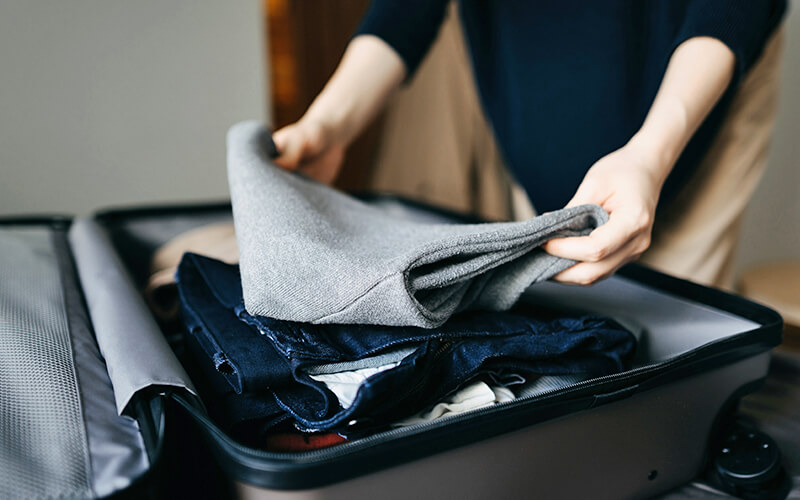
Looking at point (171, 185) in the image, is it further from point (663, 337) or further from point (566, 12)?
point (663, 337)

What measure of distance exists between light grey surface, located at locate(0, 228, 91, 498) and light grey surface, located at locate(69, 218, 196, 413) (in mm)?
23

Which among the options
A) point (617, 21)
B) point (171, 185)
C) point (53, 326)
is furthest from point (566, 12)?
point (171, 185)

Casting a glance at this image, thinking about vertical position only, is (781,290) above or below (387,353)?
below

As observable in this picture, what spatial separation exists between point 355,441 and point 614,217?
0.24 meters

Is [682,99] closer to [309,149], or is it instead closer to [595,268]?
[595,268]

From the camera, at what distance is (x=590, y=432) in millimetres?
376

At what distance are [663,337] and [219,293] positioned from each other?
0.35m

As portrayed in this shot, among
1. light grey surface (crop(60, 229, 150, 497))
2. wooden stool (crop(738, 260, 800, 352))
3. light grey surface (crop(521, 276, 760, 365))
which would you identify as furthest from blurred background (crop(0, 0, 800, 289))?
light grey surface (crop(521, 276, 760, 365))

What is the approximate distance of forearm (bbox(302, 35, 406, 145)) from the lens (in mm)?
721

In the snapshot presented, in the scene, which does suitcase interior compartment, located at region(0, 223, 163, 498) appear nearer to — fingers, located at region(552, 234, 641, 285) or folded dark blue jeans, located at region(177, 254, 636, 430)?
folded dark blue jeans, located at region(177, 254, 636, 430)

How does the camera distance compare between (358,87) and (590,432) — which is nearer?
(590,432)

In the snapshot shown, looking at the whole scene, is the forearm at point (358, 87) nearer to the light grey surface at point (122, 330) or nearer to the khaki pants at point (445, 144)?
the light grey surface at point (122, 330)

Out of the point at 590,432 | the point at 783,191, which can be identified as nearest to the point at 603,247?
the point at 590,432

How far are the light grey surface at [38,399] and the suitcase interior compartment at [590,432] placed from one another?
6 centimetres
